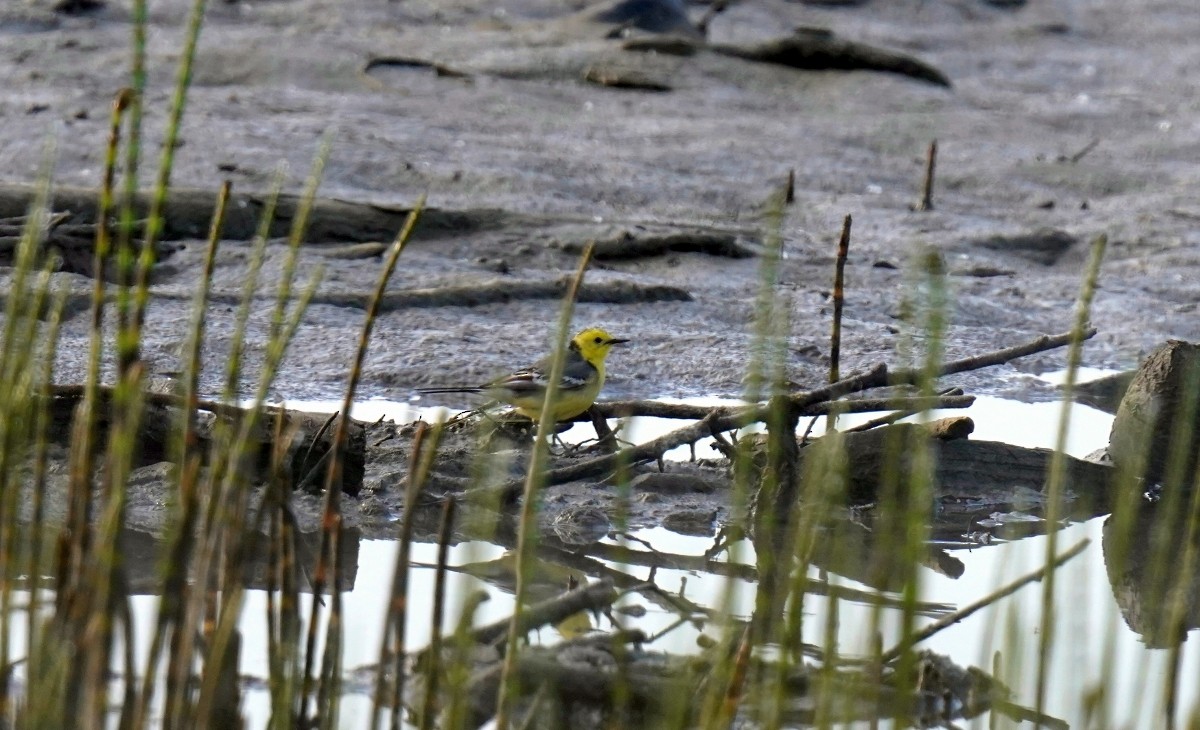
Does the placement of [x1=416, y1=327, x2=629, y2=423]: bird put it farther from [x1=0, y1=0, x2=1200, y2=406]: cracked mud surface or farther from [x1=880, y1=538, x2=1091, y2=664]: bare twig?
[x1=880, y1=538, x2=1091, y2=664]: bare twig

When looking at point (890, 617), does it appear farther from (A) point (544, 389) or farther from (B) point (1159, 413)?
(A) point (544, 389)

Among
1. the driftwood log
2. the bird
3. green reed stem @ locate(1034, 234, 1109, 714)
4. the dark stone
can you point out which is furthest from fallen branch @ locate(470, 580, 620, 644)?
the dark stone

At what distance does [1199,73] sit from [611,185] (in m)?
7.63

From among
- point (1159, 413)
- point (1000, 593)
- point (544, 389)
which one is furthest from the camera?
point (544, 389)

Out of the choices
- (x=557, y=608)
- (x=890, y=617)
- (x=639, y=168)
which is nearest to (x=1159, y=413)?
(x=890, y=617)

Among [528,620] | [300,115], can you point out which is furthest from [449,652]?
[300,115]

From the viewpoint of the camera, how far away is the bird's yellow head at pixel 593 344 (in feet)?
19.9

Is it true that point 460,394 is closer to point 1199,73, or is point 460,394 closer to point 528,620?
point 528,620

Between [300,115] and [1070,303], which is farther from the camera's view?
[300,115]

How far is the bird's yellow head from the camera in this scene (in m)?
6.07

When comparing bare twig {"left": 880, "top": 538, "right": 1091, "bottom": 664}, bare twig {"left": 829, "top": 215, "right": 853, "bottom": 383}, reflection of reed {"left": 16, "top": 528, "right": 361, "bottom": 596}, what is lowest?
reflection of reed {"left": 16, "top": 528, "right": 361, "bottom": 596}

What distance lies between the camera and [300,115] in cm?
1032

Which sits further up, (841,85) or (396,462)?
(841,85)

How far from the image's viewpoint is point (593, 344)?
241 inches
